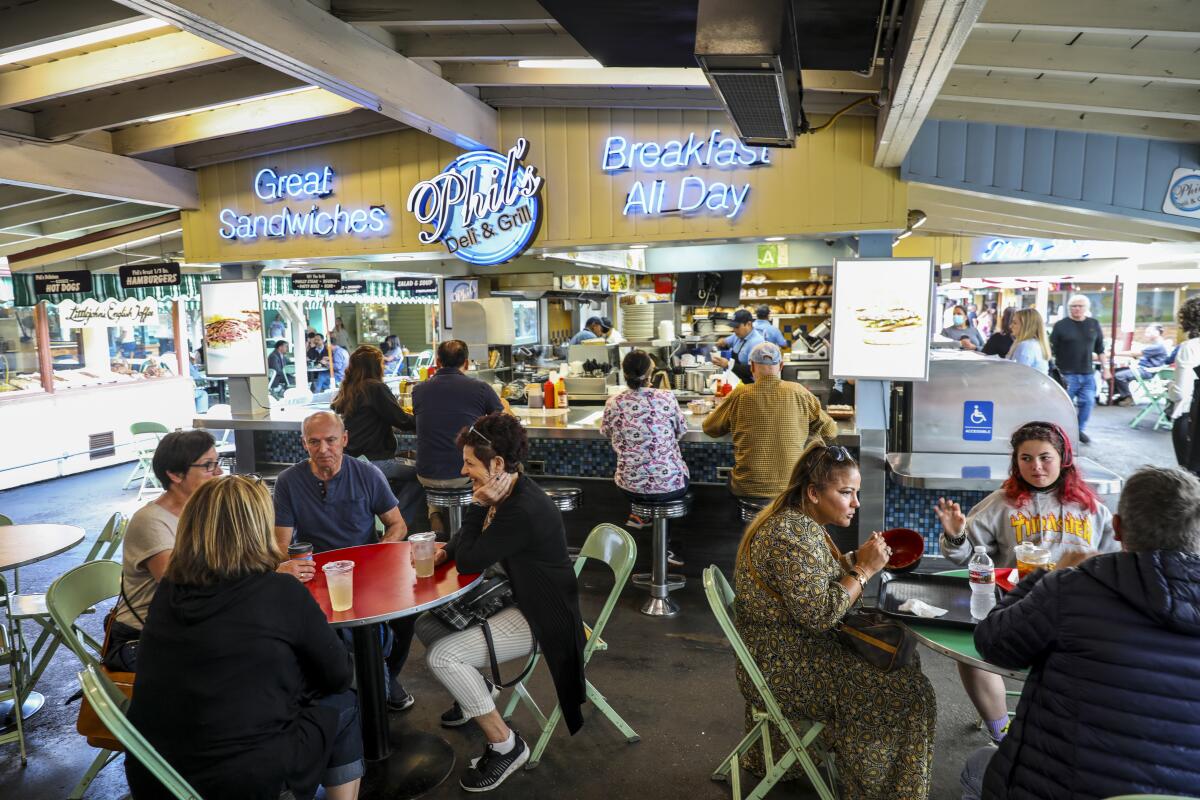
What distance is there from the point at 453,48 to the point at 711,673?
3.76 meters

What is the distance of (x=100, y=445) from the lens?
1005 centimetres

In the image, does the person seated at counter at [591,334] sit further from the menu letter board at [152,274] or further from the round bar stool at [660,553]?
the menu letter board at [152,274]

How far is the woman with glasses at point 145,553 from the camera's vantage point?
2.89 meters

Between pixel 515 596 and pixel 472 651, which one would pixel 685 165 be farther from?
pixel 472 651

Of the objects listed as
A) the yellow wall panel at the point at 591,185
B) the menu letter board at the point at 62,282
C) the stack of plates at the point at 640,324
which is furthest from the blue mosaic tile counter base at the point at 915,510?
the menu letter board at the point at 62,282

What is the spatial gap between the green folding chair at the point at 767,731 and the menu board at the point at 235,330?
537 cm

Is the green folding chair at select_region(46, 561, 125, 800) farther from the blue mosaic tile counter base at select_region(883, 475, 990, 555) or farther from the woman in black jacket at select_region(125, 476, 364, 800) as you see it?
the blue mosaic tile counter base at select_region(883, 475, 990, 555)

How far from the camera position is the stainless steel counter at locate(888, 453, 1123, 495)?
4.14m

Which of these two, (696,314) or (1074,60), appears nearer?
(1074,60)

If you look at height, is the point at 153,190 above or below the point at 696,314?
above

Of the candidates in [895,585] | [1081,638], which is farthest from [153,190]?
[1081,638]

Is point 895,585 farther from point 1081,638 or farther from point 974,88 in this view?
point 974,88

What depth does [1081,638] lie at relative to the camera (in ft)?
5.84

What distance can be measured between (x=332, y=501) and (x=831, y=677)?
2.30 metres
